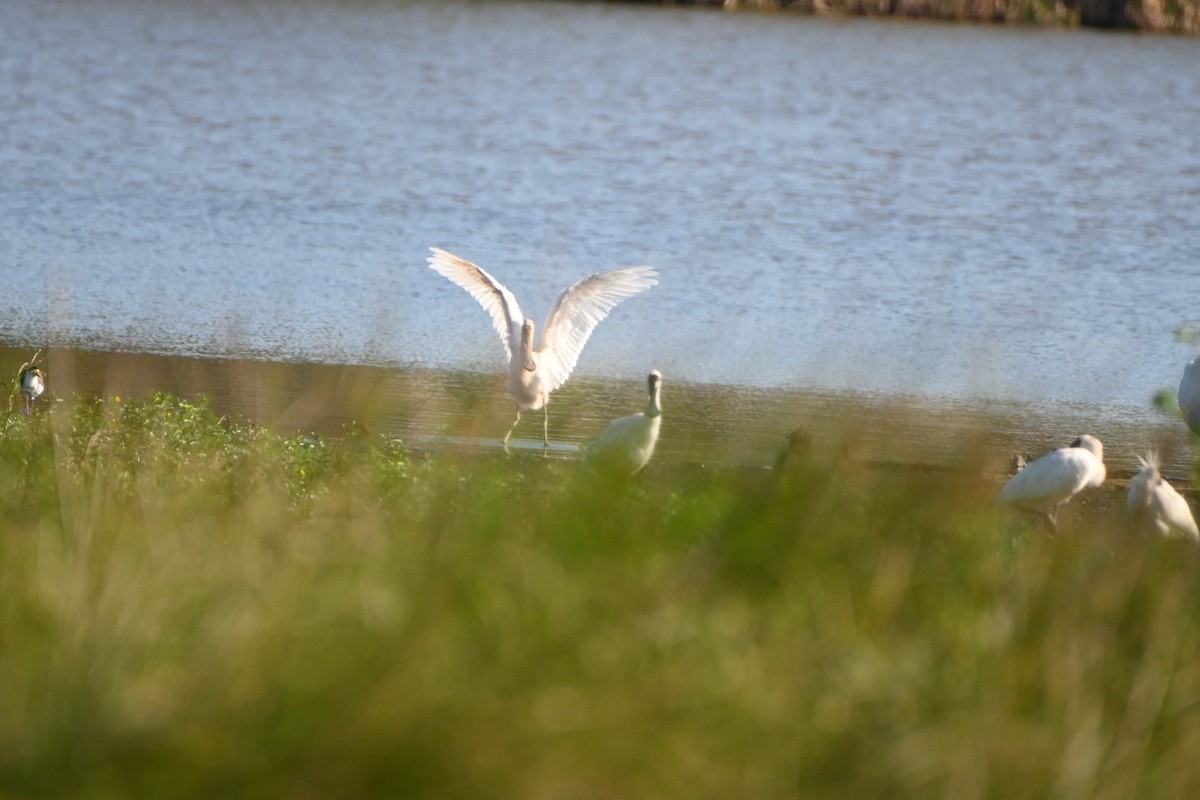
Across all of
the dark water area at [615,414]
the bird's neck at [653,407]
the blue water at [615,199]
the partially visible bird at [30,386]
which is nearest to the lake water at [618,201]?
the blue water at [615,199]

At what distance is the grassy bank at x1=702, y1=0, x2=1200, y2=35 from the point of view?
34.1 metres

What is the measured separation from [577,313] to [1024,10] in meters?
28.6

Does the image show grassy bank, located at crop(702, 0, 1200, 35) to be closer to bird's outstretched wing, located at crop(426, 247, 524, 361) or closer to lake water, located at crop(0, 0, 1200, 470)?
lake water, located at crop(0, 0, 1200, 470)

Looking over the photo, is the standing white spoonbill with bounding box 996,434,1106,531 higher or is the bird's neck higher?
the bird's neck

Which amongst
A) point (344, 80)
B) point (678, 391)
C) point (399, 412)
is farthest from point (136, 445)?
point (344, 80)

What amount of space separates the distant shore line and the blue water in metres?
4.56

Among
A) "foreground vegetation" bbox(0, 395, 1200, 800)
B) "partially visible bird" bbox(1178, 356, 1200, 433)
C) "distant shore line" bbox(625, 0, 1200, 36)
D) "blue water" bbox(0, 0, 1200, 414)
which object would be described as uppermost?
"foreground vegetation" bbox(0, 395, 1200, 800)

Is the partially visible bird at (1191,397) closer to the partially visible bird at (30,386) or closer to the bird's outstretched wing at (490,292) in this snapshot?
the bird's outstretched wing at (490,292)

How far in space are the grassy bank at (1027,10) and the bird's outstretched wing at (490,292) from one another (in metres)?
26.5

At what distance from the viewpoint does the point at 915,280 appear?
43.6 ft

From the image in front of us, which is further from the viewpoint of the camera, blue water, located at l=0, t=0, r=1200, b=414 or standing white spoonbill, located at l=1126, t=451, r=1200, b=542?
blue water, located at l=0, t=0, r=1200, b=414

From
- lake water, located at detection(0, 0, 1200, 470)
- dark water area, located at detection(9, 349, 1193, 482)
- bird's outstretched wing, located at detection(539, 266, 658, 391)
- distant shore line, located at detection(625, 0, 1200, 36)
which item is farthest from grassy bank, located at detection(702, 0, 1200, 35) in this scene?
bird's outstretched wing, located at detection(539, 266, 658, 391)

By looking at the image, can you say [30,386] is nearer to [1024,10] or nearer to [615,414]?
[615,414]

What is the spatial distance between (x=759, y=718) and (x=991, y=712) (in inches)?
17.6
